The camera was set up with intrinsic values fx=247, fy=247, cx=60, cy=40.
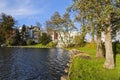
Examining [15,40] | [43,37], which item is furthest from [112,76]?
[15,40]

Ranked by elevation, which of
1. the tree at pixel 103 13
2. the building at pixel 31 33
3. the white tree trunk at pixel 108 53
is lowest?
the white tree trunk at pixel 108 53

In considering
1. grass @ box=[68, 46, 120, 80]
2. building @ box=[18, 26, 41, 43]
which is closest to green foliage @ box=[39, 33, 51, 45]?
building @ box=[18, 26, 41, 43]

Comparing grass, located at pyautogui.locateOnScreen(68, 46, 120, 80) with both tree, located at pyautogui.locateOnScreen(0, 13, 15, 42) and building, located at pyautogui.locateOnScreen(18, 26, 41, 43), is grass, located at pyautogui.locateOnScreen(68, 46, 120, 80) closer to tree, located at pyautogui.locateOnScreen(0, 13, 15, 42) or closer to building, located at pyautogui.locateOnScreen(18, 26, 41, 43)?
tree, located at pyautogui.locateOnScreen(0, 13, 15, 42)

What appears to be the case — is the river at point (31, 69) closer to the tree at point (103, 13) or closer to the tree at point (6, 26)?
the tree at point (103, 13)

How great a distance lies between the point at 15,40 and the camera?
144250 mm

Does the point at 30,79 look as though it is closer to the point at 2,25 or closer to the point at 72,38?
the point at 72,38

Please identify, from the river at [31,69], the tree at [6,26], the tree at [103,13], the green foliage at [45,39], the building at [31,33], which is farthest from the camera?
the building at [31,33]

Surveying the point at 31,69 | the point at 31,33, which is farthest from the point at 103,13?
the point at 31,33

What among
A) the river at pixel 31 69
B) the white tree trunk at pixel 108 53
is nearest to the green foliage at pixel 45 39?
the river at pixel 31 69

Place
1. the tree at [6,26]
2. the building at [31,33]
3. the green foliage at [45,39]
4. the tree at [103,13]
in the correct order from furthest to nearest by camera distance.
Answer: the building at [31,33]
the tree at [6,26]
the green foliage at [45,39]
the tree at [103,13]

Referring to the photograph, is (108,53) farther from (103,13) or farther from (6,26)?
(6,26)

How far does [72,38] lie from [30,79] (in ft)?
250

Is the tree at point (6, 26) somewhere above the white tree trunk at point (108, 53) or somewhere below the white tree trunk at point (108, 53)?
above

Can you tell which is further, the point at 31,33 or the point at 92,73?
the point at 31,33
